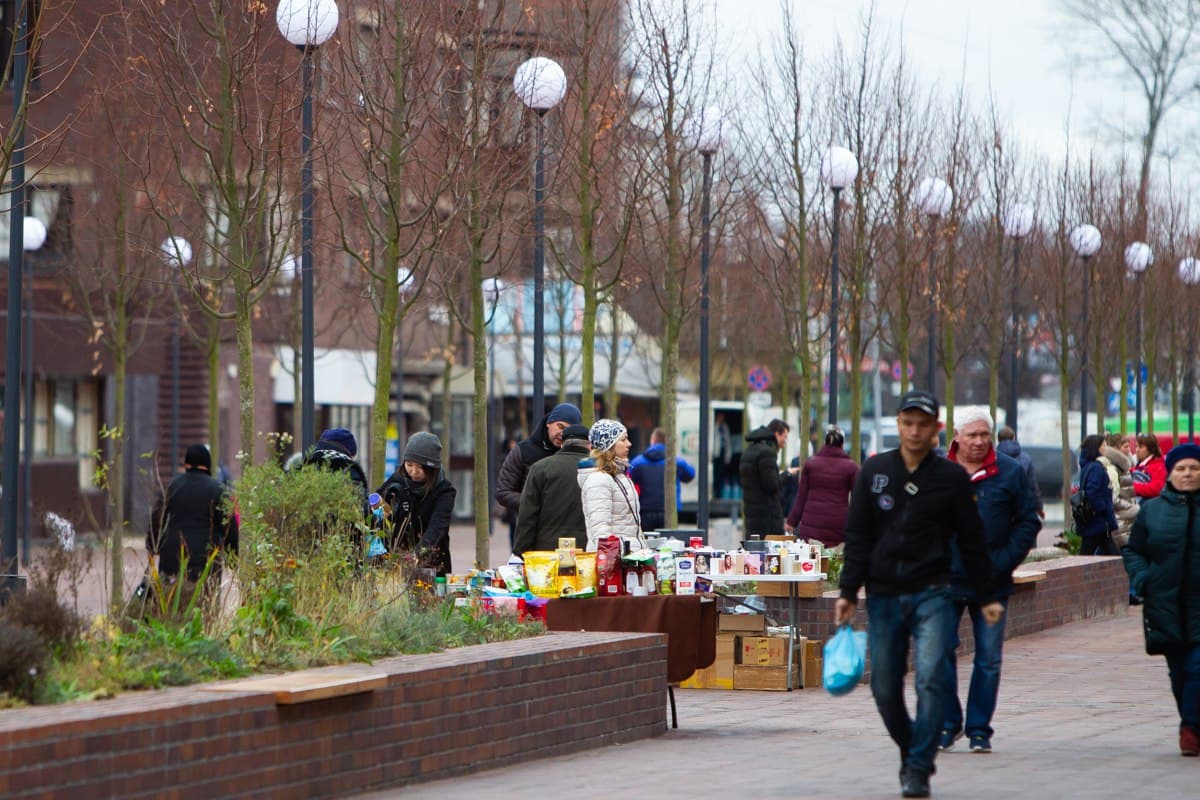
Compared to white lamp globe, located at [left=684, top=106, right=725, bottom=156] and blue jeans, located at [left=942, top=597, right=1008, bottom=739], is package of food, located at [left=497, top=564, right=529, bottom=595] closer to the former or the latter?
blue jeans, located at [left=942, top=597, right=1008, bottom=739]

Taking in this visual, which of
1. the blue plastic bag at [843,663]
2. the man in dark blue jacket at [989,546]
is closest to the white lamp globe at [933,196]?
the man in dark blue jacket at [989,546]

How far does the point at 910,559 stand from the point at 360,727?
2.43m

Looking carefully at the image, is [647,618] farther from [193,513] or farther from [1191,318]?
[1191,318]

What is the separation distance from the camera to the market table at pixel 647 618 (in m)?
11.4

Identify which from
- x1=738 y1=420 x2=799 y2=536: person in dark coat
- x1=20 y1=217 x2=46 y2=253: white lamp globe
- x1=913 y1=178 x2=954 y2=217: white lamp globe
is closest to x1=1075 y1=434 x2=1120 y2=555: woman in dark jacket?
x1=738 y1=420 x2=799 y2=536: person in dark coat

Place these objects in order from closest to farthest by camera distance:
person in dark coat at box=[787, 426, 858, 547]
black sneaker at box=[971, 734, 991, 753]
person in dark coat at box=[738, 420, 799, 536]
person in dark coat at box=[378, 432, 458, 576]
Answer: black sneaker at box=[971, 734, 991, 753] → person in dark coat at box=[378, 432, 458, 576] → person in dark coat at box=[787, 426, 858, 547] → person in dark coat at box=[738, 420, 799, 536]

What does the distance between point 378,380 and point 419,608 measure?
17.3 ft

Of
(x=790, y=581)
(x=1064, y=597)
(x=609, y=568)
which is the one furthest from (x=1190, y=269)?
(x=609, y=568)

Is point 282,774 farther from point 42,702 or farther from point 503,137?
point 503,137

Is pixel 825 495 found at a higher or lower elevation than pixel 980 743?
higher

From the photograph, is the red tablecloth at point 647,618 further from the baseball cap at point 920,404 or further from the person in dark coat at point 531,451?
the baseball cap at point 920,404

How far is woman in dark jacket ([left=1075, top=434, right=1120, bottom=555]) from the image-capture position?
20.2 meters

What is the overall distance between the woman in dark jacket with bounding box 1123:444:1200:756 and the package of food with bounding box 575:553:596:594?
2907mm

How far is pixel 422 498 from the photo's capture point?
13.3 metres
